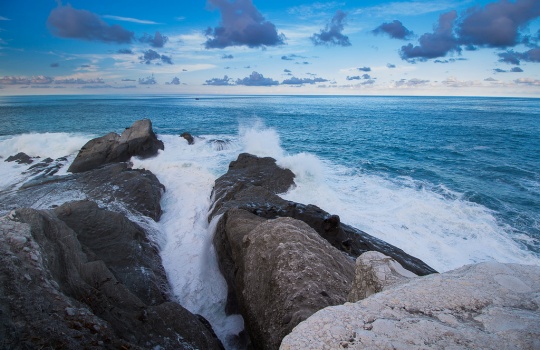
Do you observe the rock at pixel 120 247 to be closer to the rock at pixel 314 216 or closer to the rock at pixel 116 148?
the rock at pixel 314 216

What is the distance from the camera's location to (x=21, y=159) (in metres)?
24.2

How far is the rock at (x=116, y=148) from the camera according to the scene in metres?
21.1

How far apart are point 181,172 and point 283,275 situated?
51.5ft

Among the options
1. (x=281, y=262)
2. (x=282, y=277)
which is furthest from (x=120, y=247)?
(x=282, y=277)

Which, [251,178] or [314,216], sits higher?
[314,216]

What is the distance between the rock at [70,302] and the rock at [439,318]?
3418mm

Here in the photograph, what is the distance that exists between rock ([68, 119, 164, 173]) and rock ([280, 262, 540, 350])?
22559 mm

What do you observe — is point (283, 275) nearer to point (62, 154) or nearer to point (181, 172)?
point (181, 172)

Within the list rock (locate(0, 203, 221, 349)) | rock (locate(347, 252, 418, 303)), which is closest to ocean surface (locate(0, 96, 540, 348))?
rock (locate(0, 203, 221, 349))

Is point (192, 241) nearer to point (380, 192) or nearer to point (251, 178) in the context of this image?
point (251, 178)

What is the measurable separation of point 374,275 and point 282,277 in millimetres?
2464

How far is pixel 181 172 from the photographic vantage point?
66.7 ft

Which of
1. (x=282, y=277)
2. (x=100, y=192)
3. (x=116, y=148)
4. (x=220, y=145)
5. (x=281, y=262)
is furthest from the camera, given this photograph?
(x=220, y=145)

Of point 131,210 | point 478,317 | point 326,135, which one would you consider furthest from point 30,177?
point 326,135
